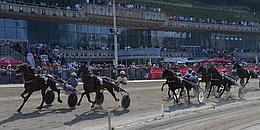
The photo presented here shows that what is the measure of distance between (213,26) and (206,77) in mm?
52278

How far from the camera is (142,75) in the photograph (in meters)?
43.4

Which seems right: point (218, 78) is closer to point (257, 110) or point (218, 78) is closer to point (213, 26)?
point (257, 110)

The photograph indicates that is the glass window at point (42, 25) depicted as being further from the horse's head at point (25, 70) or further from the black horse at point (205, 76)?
the horse's head at point (25, 70)

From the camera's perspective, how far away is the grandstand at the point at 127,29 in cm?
5009

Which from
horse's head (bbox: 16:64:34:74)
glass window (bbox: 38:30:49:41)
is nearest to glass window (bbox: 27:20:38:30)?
glass window (bbox: 38:30:49:41)

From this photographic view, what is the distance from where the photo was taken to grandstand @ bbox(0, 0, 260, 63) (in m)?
50.1

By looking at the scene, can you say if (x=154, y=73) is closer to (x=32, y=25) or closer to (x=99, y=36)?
(x=32, y=25)

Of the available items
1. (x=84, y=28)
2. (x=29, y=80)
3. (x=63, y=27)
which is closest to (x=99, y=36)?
(x=84, y=28)

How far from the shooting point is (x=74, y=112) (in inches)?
798

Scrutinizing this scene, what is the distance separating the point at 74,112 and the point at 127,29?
46.7m

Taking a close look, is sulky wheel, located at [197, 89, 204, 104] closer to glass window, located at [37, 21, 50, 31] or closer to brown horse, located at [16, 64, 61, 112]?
brown horse, located at [16, 64, 61, 112]

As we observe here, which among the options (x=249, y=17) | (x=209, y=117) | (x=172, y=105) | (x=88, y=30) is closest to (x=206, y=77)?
(x=172, y=105)

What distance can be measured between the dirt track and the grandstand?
62.1ft

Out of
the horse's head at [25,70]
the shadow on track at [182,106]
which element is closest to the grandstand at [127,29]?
the shadow on track at [182,106]
